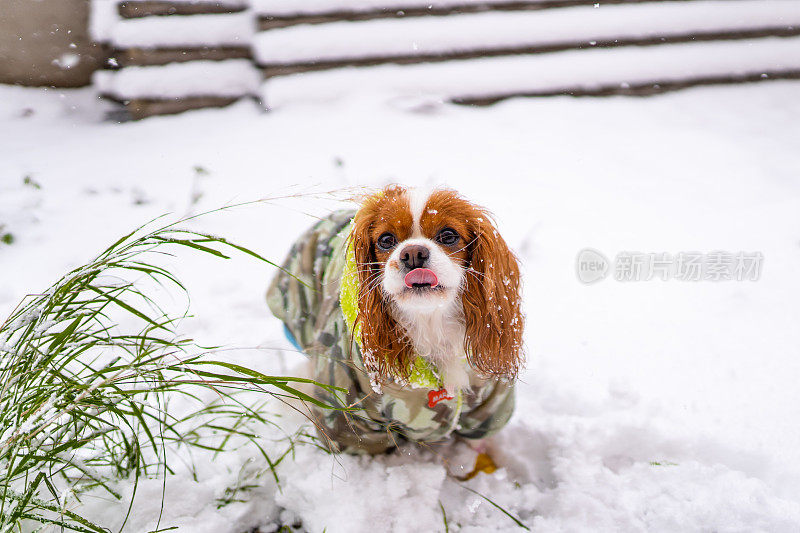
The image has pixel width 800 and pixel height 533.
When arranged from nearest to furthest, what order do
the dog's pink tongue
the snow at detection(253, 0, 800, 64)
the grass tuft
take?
the grass tuft
the dog's pink tongue
the snow at detection(253, 0, 800, 64)

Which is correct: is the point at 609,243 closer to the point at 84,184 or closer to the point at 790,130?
the point at 790,130

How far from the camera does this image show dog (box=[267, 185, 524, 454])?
3.78ft

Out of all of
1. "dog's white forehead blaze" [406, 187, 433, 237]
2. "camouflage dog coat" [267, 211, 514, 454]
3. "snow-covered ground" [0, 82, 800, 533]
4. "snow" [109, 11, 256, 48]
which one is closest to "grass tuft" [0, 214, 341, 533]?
"snow-covered ground" [0, 82, 800, 533]

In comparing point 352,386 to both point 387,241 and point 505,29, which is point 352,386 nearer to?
point 387,241

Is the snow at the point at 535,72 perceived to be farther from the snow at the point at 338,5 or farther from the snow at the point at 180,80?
the snow at the point at 338,5

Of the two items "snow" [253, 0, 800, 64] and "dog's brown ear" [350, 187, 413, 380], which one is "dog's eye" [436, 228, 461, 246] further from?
"snow" [253, 0, 800, 64]

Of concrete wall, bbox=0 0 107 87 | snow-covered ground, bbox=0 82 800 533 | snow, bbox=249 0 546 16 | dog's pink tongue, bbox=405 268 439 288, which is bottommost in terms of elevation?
snow-covered ground, bbox=0 82 800 533

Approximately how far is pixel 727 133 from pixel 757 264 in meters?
1.39

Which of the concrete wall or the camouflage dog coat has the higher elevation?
the concrete wall

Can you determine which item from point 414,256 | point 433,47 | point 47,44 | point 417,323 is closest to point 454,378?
point 417,323

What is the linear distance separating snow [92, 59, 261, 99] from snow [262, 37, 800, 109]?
0.70 ft

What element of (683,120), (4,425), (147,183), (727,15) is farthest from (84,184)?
(727,15)

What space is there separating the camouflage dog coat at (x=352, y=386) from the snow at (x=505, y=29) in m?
2.24

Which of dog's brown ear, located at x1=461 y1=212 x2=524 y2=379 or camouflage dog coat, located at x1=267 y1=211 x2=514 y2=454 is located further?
camouflage dog coat, located at x1=267 y1=211 x2=514 y2=454
